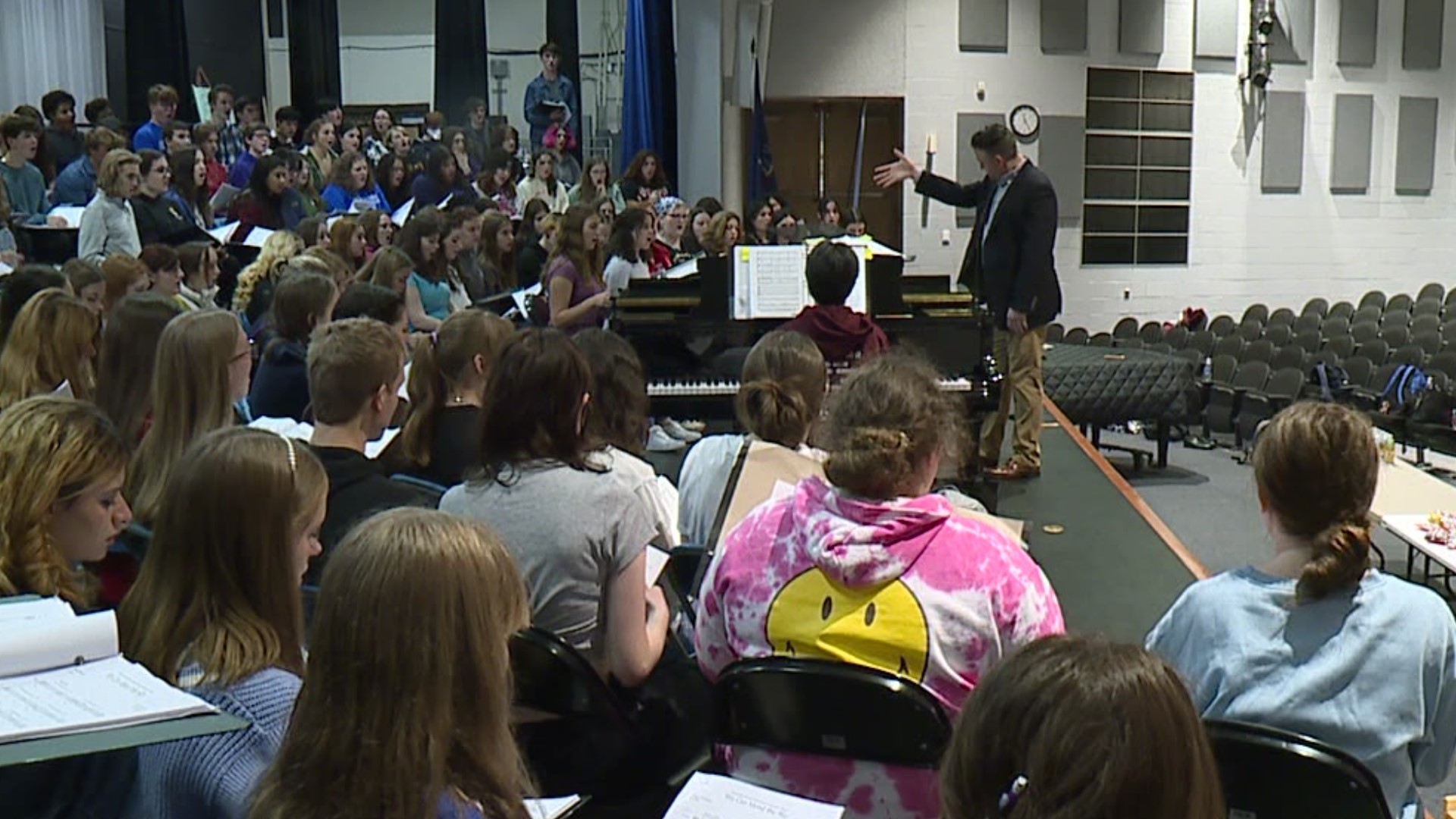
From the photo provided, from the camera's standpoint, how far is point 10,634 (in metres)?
1.40

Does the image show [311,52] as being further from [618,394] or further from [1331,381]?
[618,394]

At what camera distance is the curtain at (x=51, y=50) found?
478 inches

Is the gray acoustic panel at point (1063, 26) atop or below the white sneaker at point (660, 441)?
atop

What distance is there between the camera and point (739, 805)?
1897mm

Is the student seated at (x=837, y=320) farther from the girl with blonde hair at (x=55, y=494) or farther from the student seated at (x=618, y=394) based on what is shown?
the girl with blonde hair at (x=55, y=494)

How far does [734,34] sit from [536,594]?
32.6ft

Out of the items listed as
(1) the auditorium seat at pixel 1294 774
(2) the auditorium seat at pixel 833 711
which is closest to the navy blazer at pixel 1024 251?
(2) the auditorium seat at pixel 833 711

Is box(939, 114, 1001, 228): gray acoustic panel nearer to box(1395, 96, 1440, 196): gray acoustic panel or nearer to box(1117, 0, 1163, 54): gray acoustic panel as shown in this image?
box(1117, 0, 1163, 54): gray acoustic panel

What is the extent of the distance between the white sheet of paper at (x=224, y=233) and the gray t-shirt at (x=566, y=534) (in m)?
4.78

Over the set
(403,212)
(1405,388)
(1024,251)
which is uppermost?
(403,212)

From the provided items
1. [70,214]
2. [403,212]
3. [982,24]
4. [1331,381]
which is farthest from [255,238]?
[982,24]

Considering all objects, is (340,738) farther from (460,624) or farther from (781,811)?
(781,811)

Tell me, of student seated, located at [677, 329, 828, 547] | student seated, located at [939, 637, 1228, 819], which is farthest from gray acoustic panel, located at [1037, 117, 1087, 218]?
student seated, located at [939, 637, 1228, 819]

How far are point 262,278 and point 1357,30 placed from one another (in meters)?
11.8
